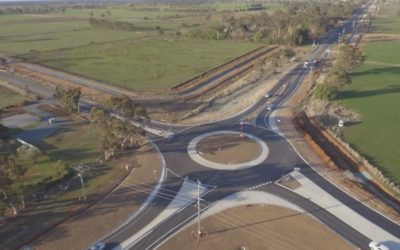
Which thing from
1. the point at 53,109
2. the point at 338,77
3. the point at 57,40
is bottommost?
the point at 53,109

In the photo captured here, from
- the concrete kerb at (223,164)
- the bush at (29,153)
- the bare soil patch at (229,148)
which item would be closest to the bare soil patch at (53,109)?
the bush at (29,153)

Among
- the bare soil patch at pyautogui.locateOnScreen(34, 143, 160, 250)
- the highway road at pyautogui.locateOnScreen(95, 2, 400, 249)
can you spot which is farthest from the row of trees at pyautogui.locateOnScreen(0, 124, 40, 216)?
the highway road at pyautogui.locateOnScreen(95, 2, 400, 249)

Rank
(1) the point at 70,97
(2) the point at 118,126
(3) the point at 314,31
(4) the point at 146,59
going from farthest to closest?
1. (3) the point at 314,31
2. (4) the point at 146,59
3. (1) the point at 70,97
4. (2) the point at 118,126

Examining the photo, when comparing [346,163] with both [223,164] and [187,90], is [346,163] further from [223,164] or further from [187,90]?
[187,90]

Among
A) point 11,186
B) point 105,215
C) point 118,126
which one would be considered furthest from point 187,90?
point 105,215

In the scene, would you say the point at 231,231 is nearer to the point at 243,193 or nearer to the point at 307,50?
the point at 243,193

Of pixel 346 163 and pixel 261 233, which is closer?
pixel 261 233

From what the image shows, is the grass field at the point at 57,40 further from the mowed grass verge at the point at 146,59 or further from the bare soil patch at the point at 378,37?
the bare soil patch at the point at 378,37
